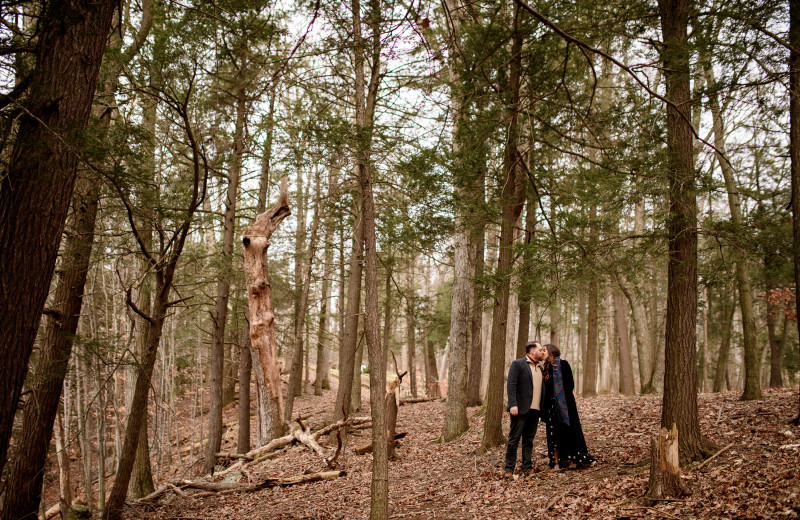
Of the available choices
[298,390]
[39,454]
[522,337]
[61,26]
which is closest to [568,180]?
[522,337]

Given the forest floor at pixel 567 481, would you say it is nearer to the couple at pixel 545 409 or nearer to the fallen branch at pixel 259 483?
the fallen branch at pixel 259 483

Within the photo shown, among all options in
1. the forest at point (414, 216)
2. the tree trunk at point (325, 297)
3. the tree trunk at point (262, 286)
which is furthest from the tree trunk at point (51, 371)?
the tree trunk at point (325, 297)

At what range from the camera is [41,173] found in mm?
3844

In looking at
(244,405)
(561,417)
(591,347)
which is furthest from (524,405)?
(591,347)

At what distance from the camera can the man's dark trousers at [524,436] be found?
670cm

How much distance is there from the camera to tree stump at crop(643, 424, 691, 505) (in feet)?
15.0

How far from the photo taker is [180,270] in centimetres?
1061

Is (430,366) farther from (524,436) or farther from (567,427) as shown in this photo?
(567,427)

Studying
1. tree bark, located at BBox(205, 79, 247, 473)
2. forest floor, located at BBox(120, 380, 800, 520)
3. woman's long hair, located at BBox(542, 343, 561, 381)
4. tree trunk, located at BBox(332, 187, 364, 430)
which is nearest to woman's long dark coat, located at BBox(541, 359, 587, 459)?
woman's long hair, located at BBox(542, 343, 561, 381)

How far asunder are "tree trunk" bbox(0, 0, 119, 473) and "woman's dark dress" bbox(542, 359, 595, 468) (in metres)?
6.05

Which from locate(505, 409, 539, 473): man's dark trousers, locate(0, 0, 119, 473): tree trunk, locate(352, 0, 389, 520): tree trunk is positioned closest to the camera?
locate(0, 0, 119, 473): tree trunk

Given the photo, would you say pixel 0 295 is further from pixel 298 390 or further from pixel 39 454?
pixel 298 390

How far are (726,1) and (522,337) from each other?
255 inches

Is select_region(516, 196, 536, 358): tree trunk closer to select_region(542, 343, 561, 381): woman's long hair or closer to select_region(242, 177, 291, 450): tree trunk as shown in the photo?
select_region(542, 343, 561, 381): woman's long hair
